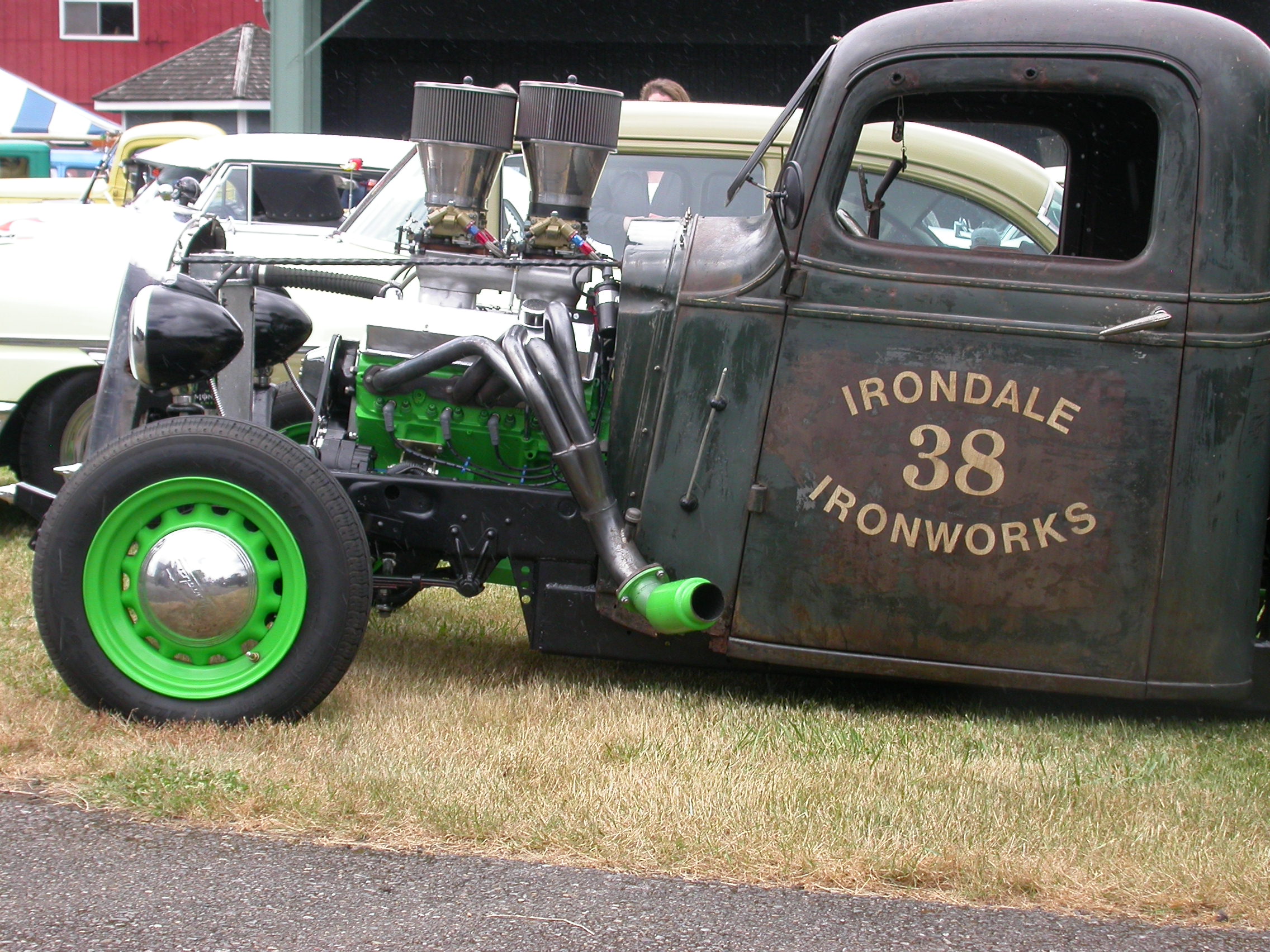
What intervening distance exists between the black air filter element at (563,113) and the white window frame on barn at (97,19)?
28.7 meters

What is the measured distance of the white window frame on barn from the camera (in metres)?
29.3

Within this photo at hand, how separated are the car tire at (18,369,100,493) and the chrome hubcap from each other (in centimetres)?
269

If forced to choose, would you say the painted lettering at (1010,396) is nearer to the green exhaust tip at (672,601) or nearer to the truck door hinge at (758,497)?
the truck door hinge at (758,497)

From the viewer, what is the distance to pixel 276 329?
4.46 meters

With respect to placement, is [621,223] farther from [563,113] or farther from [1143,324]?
[1143,324]

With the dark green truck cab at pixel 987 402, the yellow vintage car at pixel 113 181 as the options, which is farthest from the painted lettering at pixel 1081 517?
the yellow vintage car at pixel 113 181

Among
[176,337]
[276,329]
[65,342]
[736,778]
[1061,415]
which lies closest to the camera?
[736,778]

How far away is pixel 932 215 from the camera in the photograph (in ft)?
19.1

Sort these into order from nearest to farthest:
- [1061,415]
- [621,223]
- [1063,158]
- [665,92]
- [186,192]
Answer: [1061,415] < [1063,158] < [621,223] < [665,92] < [186,192]

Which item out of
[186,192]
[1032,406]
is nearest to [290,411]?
[1032,406]

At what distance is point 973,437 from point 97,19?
99.8 feet

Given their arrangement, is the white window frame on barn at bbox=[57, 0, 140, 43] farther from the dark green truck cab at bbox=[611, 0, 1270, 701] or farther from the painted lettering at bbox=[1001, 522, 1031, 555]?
the painted lettering at bbox=[1001, 522, 1031, 555]

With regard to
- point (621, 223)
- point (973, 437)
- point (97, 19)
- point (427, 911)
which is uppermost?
point (97, 19)

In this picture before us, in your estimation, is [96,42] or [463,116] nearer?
[463,116]
